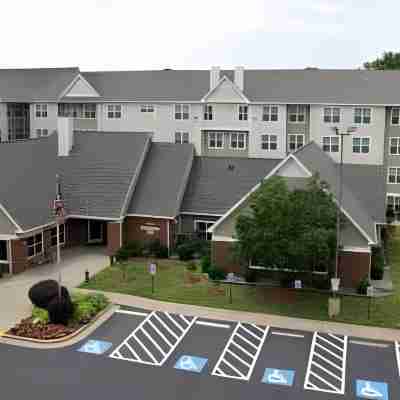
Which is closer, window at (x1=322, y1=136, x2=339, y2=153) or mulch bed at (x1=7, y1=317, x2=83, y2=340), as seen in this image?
mulch bed at (x1=7, y1=317, x2=83, y2=340)

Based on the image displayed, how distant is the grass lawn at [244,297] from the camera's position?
27.2 m

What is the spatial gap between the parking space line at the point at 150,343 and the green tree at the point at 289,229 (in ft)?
14.6

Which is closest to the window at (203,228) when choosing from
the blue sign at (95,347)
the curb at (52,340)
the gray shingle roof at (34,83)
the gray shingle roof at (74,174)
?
the gray shingle roof at (74,174)

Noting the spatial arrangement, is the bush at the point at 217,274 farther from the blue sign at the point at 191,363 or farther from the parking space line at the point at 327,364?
the blue sign at the point at 191,363

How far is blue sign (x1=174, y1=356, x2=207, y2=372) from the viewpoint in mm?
21609

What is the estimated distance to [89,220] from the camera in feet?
133

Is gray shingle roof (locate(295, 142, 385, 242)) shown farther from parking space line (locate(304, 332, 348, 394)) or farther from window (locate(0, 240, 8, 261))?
window (locate(0, 240, 8, 261))

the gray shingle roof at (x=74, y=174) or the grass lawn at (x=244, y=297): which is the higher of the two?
the gray shingle roof at (x=74, y=174)

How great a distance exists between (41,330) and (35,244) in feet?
36.7

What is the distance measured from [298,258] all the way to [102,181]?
17844mm

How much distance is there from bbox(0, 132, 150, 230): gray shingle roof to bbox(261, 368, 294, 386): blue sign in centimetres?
1808

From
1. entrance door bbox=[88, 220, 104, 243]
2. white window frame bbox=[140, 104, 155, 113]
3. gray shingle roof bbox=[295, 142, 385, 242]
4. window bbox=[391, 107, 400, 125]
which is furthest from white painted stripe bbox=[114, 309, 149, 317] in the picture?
white window frame bbox=[140, 104, 155, 113]

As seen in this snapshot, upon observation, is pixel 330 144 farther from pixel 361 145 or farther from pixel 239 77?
pixel 239 77

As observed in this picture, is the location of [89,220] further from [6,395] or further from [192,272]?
[6,395]
